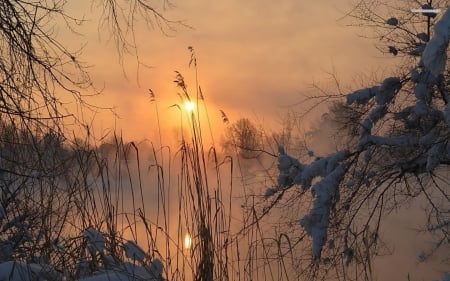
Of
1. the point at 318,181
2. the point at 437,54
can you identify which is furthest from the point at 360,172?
the point at 437,54

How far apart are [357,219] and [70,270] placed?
19.8 ft

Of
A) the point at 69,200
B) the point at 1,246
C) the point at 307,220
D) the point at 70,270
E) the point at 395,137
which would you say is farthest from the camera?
the point at 395,137

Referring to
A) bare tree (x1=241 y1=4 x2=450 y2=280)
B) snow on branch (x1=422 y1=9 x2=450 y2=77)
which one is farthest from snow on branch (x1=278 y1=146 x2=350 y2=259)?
snow on branch (x1=422 y1=9 x2=450 y2=77)

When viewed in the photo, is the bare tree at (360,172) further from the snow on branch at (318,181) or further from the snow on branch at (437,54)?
the snow on branch at (437,54)

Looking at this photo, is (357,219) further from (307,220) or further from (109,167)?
(109,167)

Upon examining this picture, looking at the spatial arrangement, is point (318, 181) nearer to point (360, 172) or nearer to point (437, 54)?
point (360, 172)

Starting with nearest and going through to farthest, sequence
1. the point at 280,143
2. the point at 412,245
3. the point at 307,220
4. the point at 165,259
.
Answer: the point at 165,259 < the point at 307,220 < the point at 280,143 < the point at 412,245

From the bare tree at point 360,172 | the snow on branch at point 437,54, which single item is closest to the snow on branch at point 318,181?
the bare tree at point 360,172

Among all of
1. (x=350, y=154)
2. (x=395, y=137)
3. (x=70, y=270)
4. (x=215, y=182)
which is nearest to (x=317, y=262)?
(x=350, y=154)

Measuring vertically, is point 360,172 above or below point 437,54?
above

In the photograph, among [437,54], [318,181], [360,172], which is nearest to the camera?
[437,54]

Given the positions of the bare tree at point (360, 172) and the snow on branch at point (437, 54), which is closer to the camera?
the snow on branch at point (437, 54)

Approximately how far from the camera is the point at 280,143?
7.05 meters

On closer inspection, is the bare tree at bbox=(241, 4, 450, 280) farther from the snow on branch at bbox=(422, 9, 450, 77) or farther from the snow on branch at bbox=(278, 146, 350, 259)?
the snow on branch at bbox=(422, 9, 450, 77)
